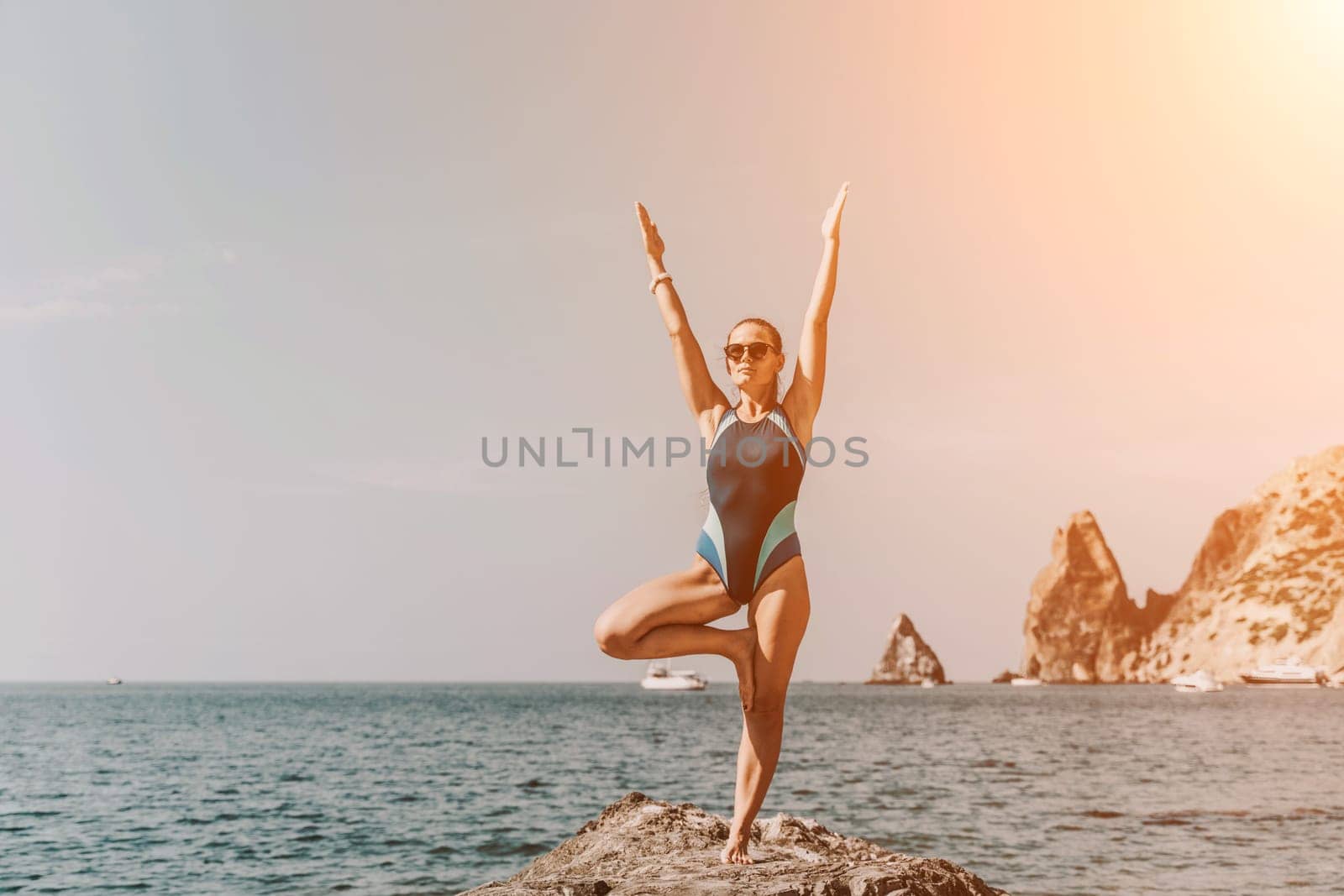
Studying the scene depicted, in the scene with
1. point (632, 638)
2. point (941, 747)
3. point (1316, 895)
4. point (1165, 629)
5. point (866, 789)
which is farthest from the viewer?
point (1165, 629)

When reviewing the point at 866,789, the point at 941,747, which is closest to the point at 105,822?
the point at 866,789

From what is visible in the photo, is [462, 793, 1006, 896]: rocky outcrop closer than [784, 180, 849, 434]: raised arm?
Yes

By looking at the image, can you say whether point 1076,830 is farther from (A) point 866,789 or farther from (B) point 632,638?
(B) point 632,638

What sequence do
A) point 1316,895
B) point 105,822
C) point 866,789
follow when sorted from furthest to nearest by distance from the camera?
point 866,789, point 105,822, point 1316,895

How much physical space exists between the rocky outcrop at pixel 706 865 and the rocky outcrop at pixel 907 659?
157 metres

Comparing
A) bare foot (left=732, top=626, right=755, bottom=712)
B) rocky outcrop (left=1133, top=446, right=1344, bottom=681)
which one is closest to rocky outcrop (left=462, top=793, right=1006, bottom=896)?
bare foot (left=732, top=626, right=755, bottom=712)

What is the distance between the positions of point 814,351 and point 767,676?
187 centimetres

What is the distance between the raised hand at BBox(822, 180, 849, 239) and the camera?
6566mm

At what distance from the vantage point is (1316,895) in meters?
16.2

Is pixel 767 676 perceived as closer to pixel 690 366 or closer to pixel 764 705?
pixel 764 705

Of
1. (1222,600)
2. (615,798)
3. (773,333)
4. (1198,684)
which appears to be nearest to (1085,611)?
(1222,600)

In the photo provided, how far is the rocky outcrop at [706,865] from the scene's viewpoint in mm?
5312

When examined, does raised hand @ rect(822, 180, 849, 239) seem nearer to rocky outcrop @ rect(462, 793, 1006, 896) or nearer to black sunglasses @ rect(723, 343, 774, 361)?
black sunglasses @ rect(723, 343, 774, 361)

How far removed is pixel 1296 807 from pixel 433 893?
20.5 meters
